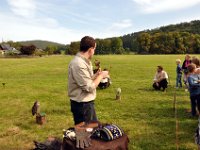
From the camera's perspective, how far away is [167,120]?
1085 centimetres

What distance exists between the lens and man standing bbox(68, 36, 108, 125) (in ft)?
18.4

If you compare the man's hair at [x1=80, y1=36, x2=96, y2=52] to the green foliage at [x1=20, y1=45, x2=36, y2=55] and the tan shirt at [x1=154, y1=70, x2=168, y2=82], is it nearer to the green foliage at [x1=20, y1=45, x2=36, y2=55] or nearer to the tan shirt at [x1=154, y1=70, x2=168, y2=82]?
the tan shirt at [x1=154, y1=70, x2=168, y2=82]

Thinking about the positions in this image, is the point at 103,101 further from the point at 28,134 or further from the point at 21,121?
the point at 28,134

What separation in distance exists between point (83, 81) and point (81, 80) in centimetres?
4

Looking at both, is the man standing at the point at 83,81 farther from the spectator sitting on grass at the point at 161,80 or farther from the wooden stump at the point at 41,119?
the spectator sitting on grass at the point at 161,80

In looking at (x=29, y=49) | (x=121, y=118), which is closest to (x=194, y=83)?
(x=121, y=118)

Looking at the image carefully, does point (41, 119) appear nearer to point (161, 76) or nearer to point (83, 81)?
point (83, 81)

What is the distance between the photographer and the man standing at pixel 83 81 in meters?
5.59

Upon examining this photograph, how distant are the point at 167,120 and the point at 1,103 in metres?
8.44

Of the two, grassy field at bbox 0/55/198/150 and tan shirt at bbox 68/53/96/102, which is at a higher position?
tan shirt at bbox 68/53/96/102

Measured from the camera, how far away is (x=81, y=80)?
5.58 metres

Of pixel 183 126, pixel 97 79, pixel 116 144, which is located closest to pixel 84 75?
pixel 97 79

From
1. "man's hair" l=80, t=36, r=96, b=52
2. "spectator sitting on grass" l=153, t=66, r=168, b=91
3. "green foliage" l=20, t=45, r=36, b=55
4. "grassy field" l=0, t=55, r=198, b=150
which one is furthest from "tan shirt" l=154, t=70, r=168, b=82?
"green foliage" l=20, t=45, r=36, b=55

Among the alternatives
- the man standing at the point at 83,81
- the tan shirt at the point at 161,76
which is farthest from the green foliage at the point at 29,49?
the man standing at the point at 83,81
